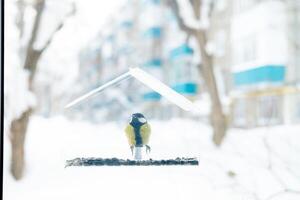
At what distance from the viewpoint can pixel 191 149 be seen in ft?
5.42

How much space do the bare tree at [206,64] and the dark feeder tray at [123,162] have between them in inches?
6.9

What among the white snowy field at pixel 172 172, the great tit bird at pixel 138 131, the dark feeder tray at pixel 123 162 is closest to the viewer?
the great tit bird at pixel 138 131

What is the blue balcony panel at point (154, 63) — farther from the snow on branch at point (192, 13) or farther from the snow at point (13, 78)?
the snow at point (13, 78)

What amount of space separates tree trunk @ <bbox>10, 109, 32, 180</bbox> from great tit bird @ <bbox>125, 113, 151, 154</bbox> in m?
0.45

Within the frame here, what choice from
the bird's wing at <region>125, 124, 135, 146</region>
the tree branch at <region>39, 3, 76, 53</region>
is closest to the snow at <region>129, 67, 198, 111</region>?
the bird's wing at <region>125, 124, 135, 146</region>

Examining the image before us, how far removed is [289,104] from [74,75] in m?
0.87

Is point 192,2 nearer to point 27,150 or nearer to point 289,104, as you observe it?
point 289,104

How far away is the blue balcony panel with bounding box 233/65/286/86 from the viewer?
160cm

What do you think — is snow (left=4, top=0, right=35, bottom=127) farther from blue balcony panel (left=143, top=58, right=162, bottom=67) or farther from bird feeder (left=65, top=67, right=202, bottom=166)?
blue balcony panel (left=143, top=58, right=162, bottom=67)

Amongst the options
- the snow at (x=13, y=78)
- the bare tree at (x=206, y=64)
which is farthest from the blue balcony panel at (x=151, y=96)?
the snow at (x=13, y=78)

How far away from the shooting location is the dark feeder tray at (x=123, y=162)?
5.05 ft

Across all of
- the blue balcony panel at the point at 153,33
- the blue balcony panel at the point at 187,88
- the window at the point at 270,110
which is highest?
the blue balcony panel at the point at 153,33

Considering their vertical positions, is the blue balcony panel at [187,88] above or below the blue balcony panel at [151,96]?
above

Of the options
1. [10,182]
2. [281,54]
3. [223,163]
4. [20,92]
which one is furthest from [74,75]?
[281,54]
